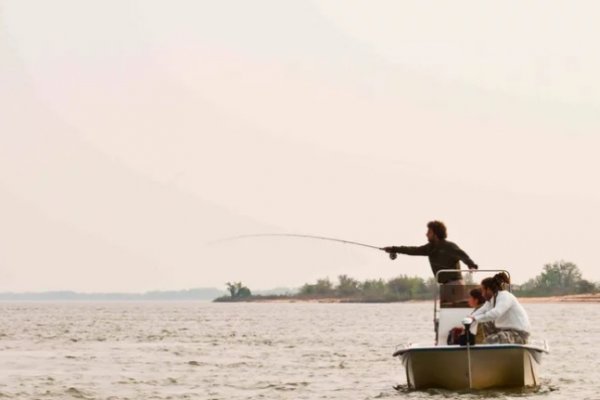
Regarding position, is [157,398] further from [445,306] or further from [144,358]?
[144,358]

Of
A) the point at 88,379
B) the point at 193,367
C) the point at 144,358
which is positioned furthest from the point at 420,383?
the point at 144,358

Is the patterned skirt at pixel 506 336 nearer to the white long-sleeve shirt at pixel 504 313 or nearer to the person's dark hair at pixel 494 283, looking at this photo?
the white long-sleeve shirt at pixel 504 313

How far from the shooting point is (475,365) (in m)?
26.7

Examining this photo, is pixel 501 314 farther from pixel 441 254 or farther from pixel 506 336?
pixel 441 254

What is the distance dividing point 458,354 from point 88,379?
38.6 ft

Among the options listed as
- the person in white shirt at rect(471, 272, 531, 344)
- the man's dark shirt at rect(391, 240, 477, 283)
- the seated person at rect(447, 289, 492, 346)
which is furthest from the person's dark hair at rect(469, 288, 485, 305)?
the man's dark shirt at rect(391, 240, 477, 283)

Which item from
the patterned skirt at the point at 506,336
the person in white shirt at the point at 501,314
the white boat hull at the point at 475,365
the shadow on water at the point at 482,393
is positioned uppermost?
the person in white shirt at the point at 501,314

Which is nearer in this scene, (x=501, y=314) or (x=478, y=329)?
(x=501, y=314)

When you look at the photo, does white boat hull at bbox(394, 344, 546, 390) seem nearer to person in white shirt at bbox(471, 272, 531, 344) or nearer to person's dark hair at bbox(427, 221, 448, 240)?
person in white shirt at bbox(471, 272, 531, 344)

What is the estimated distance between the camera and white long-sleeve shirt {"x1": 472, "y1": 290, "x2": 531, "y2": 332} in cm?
2653

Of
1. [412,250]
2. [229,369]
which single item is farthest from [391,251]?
[229,369]

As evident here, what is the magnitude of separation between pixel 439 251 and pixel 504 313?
200 cm

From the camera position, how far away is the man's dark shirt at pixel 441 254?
92.0ft

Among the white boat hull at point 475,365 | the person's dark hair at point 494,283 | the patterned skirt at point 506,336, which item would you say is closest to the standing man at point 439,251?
the person's dark hair at point 494,283
